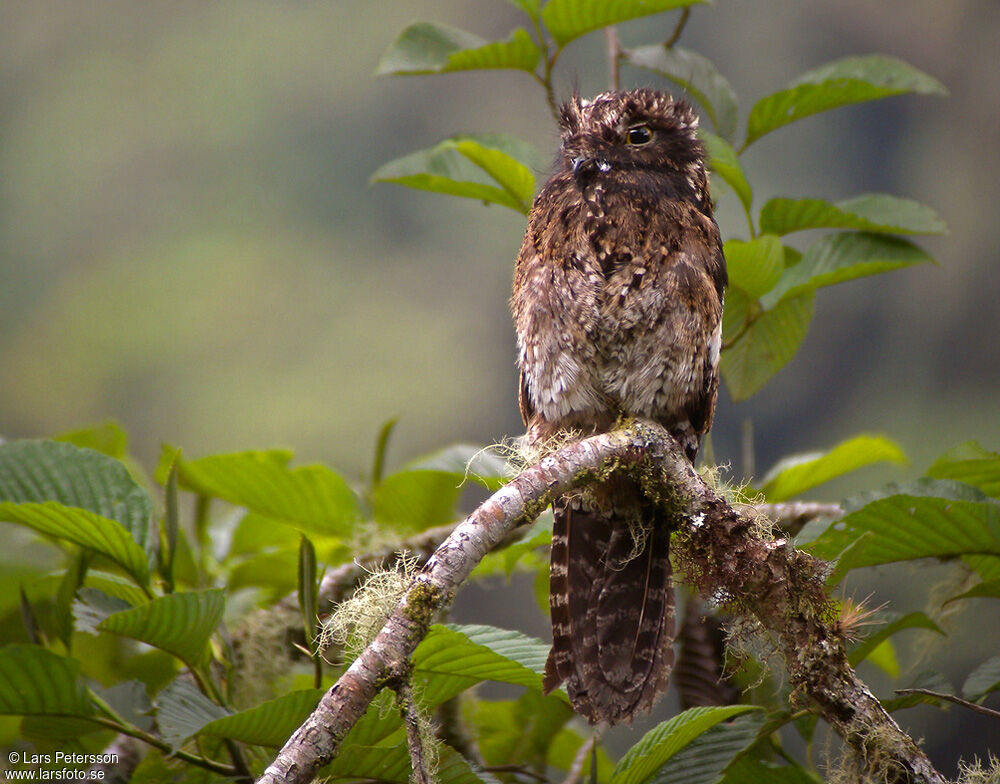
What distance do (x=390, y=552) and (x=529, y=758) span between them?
0.48 metres

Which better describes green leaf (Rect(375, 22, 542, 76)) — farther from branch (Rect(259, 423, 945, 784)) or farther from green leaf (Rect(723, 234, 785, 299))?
branch (Rect(259, 423, 945, 784))

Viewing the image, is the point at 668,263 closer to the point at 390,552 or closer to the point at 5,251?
the point at 390,552

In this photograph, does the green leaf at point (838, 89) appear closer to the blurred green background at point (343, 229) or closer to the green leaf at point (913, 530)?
the green leaf at point (913, 530)

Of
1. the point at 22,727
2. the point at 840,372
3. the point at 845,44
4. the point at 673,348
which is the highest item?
the point at 845,44

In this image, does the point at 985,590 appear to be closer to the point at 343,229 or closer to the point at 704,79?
the point at 704,79

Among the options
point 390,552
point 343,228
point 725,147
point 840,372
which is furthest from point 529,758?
point 343,228

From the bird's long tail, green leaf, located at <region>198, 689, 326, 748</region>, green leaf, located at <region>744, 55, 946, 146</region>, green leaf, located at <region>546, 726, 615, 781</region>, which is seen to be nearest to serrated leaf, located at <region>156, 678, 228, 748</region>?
green leaf, located at <region>198, 689, 326, 748</region>

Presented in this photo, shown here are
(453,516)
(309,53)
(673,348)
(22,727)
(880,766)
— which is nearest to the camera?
(880,766)

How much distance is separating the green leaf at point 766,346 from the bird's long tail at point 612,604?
36cm

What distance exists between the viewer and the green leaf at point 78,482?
127 centimetres

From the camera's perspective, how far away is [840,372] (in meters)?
5.62

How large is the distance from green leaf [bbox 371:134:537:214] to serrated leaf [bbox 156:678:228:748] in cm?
83

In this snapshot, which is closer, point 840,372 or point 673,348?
point 673,348

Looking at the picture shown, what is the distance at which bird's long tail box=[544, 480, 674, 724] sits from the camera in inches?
48.9
